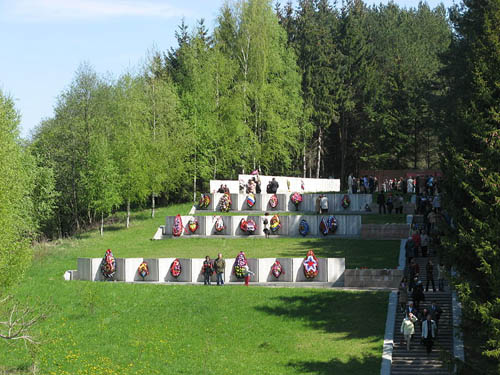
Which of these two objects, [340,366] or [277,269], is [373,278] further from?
[340,366]

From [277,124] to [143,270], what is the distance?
3020cm

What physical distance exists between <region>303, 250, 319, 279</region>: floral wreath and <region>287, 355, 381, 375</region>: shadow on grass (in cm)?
784

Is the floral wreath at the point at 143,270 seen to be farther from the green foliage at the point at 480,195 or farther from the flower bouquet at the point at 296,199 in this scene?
the flower bouquet at the point at 296,199

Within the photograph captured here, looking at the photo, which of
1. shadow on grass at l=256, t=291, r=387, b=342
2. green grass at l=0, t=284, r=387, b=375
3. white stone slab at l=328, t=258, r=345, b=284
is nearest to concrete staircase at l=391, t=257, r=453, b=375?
green grass at l=0, t=284, r=387, b=375

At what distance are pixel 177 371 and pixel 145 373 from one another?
3.21 ft

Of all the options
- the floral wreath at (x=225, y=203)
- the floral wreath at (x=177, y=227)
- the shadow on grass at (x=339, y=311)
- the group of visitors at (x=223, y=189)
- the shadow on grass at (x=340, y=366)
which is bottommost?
the shadow on grass at (x=340, y=366)

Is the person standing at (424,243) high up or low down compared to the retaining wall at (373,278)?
up

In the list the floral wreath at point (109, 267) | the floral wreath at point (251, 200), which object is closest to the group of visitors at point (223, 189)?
the floral wreath at point (251, 200)

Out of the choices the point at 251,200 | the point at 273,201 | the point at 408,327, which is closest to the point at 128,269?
the point at 408,327

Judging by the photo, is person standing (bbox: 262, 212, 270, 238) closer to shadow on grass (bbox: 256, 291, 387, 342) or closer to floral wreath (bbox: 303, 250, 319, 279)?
floral wreath (bbox: 303, 250, 319, 279)

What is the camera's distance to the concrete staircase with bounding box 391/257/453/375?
24484 millimetres

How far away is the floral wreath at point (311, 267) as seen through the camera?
1278 inches

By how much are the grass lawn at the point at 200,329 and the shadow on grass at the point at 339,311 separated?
4 cm

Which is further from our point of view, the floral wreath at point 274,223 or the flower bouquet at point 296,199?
the flower bouquet at point 296,199
